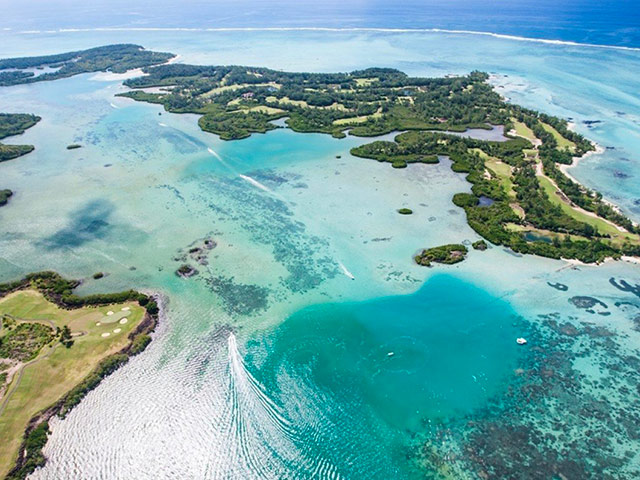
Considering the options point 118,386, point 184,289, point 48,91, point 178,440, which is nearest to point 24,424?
point 118,386

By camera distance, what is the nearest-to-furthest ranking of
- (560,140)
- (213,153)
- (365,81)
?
(560,140), (213,153), (365,81)

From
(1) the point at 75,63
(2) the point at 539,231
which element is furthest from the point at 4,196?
(1) the point at 75,63

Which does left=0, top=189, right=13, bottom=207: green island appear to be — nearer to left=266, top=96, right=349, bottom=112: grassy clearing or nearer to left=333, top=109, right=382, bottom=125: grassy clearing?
left=266, top=96, right=349, bottom=112: grassy clearing

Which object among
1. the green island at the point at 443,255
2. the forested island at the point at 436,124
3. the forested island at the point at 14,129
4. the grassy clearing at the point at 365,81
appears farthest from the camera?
the grassy clearing at the point at 365,81

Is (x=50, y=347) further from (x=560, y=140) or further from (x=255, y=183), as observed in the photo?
(x=560, y=140)

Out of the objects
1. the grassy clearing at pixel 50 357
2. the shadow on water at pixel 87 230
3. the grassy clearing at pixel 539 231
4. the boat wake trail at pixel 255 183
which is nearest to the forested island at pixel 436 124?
the grassy clearing at pixel 539 231

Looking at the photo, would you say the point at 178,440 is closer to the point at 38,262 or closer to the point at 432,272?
the point at 432,272

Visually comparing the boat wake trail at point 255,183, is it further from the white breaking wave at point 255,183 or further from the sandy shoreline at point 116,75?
the sandy shoreline at point 116,75
